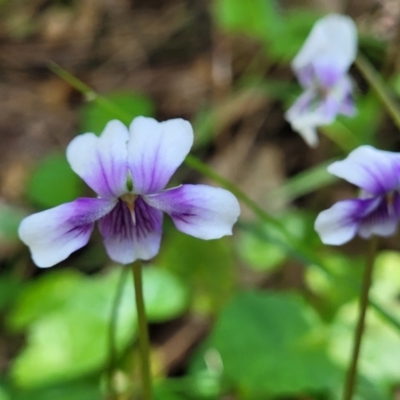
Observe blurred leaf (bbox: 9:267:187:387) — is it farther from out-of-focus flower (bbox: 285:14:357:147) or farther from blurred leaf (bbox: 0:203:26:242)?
out-of-focus flower (bbox: 285:14:357:147)

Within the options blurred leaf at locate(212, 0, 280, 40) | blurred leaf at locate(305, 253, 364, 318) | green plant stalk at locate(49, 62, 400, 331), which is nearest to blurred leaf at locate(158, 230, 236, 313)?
blurred leaf at locate(305, 253, 364, 318)

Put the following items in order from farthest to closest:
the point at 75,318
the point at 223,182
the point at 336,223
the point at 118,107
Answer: the point at 118,107, the point at 75,318, the point at 223,182, the point at 336,223

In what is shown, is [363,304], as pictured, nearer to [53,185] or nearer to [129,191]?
[129,191]

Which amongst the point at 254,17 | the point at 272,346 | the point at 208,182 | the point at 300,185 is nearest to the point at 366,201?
the point at 272,346

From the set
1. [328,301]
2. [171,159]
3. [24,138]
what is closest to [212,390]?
[328,301]

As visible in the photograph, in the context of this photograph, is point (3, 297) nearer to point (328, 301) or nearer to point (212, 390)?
point (212, 390)

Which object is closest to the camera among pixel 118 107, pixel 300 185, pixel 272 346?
pixel 272 346
